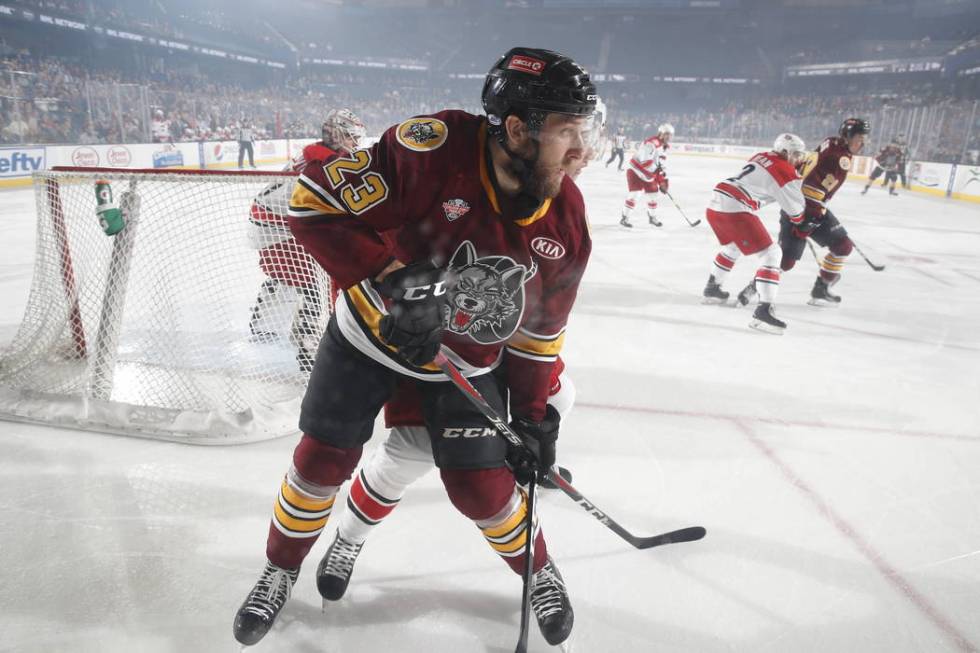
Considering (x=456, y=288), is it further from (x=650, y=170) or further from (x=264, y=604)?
(x=650, y=170)

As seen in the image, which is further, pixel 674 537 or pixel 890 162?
pixel 890 162

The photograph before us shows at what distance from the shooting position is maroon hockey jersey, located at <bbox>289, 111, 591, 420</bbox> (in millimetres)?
1122

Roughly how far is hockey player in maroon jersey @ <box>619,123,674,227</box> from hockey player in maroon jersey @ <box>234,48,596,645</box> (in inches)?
248

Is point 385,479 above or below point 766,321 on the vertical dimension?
above

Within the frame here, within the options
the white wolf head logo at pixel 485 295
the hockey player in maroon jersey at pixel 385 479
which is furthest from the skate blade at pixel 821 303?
the white wolf head logo at pixel 485 295

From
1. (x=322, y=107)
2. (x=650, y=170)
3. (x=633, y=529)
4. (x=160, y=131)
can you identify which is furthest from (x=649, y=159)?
(x=322, y=107)

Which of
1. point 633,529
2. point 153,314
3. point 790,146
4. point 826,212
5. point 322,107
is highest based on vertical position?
point 322,107

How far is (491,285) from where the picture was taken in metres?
1.21

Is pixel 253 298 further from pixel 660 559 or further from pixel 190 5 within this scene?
pixel 190 5

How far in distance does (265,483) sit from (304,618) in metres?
0.63

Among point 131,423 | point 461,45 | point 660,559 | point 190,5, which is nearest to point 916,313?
point 660,559

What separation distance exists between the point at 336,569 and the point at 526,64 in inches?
46.1

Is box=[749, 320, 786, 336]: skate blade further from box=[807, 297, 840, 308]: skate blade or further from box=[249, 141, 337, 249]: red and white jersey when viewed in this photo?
box=[249, 141, 337, 249]: red and white jersey

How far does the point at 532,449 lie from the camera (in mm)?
1328
